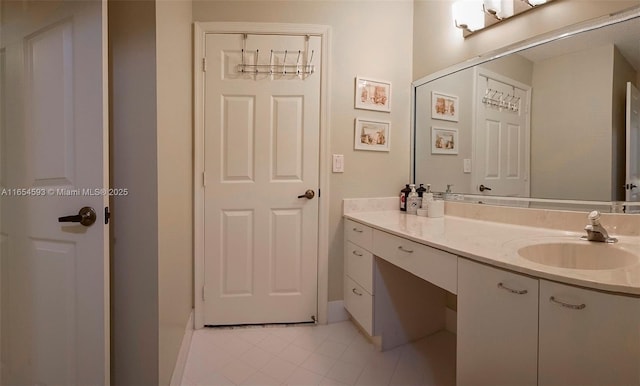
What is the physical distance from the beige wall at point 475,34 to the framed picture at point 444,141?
0.45m

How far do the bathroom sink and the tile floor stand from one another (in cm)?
80

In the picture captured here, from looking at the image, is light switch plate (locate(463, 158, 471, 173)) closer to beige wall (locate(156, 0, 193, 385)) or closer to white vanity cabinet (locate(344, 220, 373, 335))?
white vanity cabinet (locate(344, 220, 373, 335))

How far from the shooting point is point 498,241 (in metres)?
1.10

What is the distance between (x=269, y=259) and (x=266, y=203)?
0.40 metres

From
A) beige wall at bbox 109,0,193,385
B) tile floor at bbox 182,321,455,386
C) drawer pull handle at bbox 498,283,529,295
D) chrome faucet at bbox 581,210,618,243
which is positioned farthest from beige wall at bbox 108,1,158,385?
chrome faucet at bbox 581,210,618,243

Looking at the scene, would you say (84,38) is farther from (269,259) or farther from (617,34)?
(617,34)

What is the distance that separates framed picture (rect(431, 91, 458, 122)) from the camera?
183cm

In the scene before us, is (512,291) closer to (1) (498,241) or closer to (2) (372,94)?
(1) (498,241)

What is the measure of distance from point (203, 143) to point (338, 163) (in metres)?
0.94

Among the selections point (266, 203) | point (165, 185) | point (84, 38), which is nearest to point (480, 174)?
point (266, 203)

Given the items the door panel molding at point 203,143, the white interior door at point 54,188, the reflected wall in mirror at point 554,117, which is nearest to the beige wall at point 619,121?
the reflected wall in mirror at point 554,117

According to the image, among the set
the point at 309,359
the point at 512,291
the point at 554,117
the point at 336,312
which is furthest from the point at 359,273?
the point at 554,117

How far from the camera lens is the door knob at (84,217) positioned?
0.90 meters

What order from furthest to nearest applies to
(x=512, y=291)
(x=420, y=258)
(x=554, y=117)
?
(x=554, y=117) < (x=420, y=258) < (x=512, y=291)
